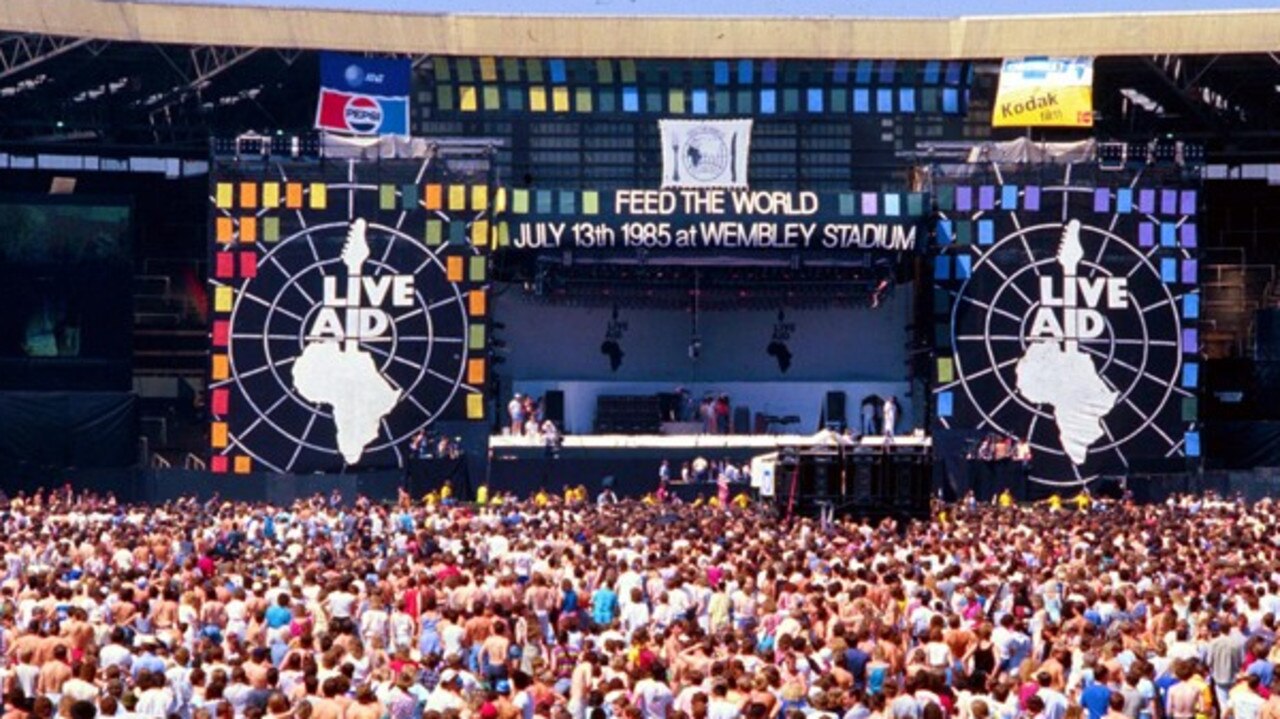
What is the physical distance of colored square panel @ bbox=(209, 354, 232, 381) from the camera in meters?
60.5

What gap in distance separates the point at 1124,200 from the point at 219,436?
69.3ft

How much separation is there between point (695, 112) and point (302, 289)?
1161 cm

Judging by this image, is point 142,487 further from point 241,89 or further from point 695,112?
point 695,112

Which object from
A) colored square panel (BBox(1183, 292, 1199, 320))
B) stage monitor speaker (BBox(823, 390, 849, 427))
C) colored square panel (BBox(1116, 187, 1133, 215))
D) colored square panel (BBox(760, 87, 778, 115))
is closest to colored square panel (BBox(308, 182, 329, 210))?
colored square panel (BBox(760, 87, 778, 115))

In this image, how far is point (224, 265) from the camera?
60.4m

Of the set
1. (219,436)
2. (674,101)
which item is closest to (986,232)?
(674,101)

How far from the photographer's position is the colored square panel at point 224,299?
60.5 meters

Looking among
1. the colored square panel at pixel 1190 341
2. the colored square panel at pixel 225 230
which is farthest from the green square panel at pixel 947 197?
the colored square panel at pixel 225 230

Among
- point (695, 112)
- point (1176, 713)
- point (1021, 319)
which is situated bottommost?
point (1176, 713)

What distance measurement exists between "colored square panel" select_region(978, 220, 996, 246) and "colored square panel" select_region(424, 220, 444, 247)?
40.2 feet

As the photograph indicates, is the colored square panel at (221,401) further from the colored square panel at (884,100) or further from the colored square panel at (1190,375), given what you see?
the colored square panel at (1190,375)

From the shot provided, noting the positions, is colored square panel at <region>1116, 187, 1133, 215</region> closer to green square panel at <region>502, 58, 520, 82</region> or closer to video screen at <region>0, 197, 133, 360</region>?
green square panel at <region>502, 58, 520, 82</region>

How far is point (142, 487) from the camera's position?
60.9 meters

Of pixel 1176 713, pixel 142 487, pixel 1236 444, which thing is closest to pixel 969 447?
pixel 1236 444
